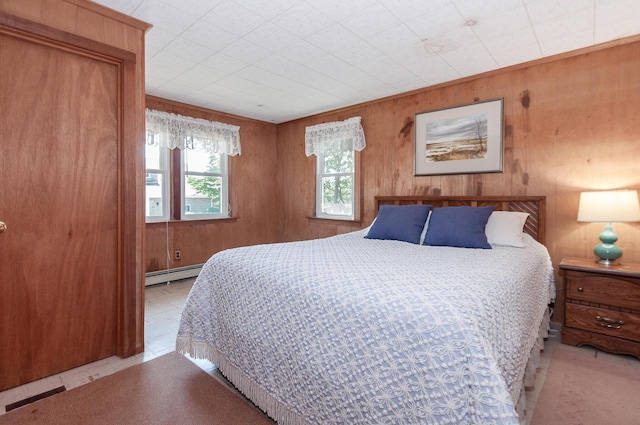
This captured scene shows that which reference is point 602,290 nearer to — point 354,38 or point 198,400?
point 354,38

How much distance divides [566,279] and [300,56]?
8.76ft

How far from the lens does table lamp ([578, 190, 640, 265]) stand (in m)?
2.19

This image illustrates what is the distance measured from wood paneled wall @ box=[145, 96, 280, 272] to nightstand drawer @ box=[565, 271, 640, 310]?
3814 mm

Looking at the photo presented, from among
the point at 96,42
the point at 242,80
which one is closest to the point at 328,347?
the point at 96,42

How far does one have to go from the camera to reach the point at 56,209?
196cm

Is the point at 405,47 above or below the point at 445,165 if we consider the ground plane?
above

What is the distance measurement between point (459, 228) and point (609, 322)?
113 centimetres

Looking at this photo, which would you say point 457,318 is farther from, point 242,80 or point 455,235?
point 242,80

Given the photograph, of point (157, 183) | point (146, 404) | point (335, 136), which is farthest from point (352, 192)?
point (146, 404)

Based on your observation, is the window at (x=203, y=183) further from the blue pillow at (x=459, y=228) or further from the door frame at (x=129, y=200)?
the blue pillow at (x=459, y=228)

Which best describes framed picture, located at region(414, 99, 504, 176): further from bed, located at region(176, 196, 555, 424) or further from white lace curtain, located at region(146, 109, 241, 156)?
white lace curtain, located at region(146, 109, 241, 156)

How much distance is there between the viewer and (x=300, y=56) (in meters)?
2.70

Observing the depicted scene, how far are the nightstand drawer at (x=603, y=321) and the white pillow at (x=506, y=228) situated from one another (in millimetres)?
585

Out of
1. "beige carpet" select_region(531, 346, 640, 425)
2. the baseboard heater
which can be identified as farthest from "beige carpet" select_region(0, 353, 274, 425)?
the baseboard heater
